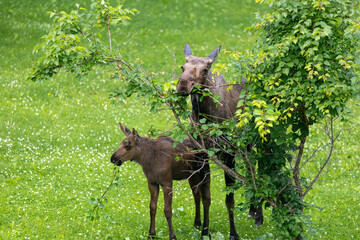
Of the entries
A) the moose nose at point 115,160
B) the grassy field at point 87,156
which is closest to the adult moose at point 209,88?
the grassy field at point 87,156

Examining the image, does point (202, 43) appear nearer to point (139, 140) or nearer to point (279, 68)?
point (139, 140)

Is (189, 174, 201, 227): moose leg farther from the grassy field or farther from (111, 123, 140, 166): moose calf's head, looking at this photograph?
(111, 123, 140, 166): moose calf's head

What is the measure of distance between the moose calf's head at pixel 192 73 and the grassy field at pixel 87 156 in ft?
2.78

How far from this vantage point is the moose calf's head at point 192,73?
387 inches

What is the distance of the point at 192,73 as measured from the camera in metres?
10.3

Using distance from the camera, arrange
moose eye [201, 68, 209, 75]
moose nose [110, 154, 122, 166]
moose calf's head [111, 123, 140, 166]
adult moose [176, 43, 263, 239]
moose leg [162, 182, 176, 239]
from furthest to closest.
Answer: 1. moose leg [162, 182, 176, 239]
2. moose calf's head [111, 123, 140, 166]
3. moose nose [110, 154, 122, 166]
4. moose eye [201, 68, 209, 75]
5. adult moose [176, 43, 263, 239]

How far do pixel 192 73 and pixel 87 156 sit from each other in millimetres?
7903

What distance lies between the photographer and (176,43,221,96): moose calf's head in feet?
32.2

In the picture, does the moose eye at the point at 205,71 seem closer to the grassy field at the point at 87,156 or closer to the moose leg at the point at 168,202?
the grassy field at the point at 87,156

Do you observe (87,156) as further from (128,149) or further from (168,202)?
(168,202)

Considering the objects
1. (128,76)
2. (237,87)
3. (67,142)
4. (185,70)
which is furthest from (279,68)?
(67,142)

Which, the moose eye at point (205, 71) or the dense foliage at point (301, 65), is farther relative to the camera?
the moose eye at point (205, 71)

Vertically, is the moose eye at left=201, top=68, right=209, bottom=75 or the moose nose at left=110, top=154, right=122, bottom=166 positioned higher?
the moose eye at left=201, top=68, right=209, bottom=75

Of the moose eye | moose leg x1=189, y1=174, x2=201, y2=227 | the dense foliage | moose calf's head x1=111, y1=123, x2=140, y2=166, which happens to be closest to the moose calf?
moose calf's head x1=111, y1=123, x2=140, y2=166
